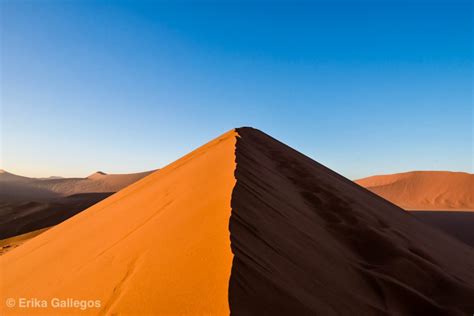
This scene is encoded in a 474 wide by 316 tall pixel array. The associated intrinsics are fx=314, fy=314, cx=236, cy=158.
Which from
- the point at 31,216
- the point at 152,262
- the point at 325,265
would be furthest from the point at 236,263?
the point at 31,216

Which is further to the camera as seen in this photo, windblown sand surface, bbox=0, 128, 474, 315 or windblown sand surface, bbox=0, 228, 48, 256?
windblown sand surface, bbox=0, 228, 48, 256

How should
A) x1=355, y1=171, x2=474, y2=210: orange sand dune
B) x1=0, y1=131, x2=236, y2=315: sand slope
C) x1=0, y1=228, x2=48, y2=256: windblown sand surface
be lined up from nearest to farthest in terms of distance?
1. x1=0, y1=131, x2=236, y2=315: sand slope
2. x1=0, y1=228, x2=48, y2=256: windblown sand surface
3. x1=355, y1=171, x2=474, y2=210: orange sand dune

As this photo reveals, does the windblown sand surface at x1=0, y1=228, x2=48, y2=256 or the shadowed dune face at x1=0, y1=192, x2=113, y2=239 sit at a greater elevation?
the shadowed dune face at x1=0, y1=192, x2=113, y2=239

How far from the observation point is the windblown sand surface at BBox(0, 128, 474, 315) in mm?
1924

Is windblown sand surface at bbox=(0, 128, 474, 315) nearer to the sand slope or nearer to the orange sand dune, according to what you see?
the sand slope

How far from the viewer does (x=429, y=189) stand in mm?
41125

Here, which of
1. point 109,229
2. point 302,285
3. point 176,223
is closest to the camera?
point 302,285

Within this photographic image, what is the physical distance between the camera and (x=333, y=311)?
2217 mm

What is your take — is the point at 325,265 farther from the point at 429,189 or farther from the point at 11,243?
the point at 429,189

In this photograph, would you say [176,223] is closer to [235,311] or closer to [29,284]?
[235,311]

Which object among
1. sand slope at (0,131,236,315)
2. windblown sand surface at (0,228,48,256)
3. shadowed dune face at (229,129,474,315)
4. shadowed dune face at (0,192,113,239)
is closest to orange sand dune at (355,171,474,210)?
shadowed dune face at (0,192,113,239)

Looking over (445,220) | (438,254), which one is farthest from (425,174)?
(438,254)

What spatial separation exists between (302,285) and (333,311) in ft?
0.88

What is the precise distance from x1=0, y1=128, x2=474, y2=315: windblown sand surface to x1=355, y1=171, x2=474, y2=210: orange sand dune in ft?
112
